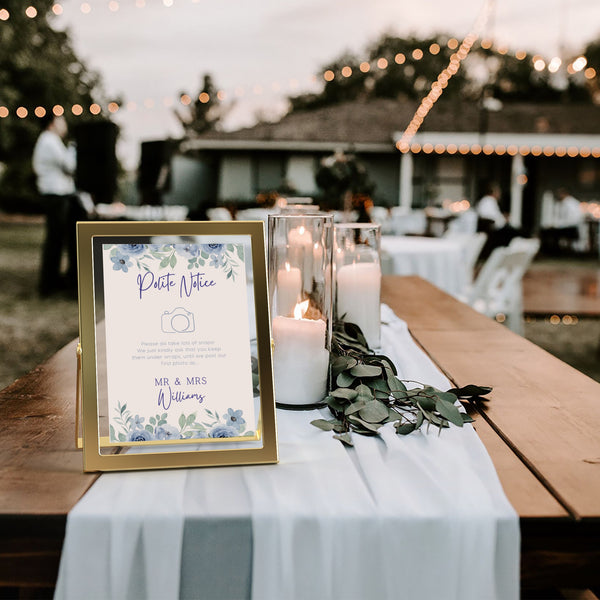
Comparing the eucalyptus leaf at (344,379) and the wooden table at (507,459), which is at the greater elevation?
the eucalyptus leaf at (344,379)

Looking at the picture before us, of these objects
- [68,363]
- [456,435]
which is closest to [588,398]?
[456,435]

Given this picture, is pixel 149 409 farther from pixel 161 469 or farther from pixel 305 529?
pixel 305 529

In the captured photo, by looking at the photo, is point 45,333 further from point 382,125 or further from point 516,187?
point 382,125

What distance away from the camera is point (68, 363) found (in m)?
1.34

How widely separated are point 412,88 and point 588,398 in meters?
32.5

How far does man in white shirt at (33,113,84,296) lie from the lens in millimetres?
6875

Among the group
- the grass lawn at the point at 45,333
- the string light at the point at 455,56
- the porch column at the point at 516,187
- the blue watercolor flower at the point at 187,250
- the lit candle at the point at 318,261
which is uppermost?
the string light at the point at 455,56

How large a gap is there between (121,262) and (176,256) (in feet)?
0.23

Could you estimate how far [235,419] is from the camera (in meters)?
0.87

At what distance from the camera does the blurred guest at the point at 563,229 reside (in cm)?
1432

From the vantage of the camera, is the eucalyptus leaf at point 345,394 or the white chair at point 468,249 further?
the white chair at point 468,249

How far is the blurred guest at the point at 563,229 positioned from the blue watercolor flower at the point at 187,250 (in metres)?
14.7

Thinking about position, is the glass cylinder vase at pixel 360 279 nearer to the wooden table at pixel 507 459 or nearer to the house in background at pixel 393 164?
the wooden table at pixel 507 459

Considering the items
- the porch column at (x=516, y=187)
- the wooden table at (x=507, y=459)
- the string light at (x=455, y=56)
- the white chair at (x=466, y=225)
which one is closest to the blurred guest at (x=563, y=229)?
the porch column at (x=516, y=187)
